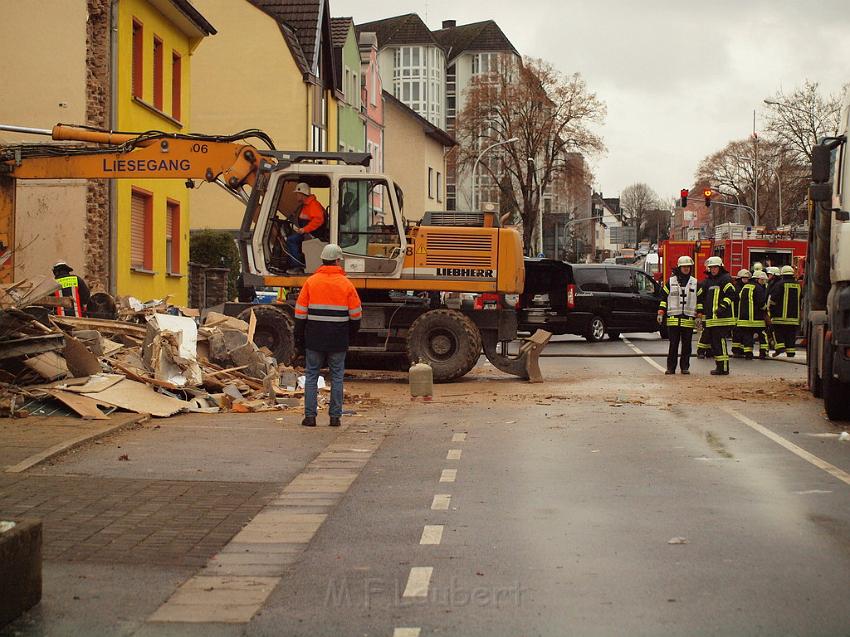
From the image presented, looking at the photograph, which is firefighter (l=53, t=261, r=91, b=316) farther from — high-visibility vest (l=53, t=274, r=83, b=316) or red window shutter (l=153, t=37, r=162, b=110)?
red window shutter (l=153, t=37, r=162, b=110)

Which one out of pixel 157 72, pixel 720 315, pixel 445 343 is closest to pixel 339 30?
pixel 157 72

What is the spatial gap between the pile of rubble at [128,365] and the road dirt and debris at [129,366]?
11 millimetres

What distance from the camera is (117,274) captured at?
26.1m

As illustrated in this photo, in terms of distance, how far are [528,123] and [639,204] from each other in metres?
105

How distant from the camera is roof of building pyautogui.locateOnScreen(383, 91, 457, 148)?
6931 cm

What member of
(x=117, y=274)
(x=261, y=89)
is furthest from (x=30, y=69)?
(x=261, y=89)

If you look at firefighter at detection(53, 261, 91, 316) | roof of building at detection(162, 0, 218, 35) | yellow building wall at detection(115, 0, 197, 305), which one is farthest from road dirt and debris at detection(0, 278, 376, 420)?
roof of building at detection(162, 0, 218, 35)

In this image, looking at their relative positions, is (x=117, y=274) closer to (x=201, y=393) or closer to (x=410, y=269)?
(x=410, y=269)

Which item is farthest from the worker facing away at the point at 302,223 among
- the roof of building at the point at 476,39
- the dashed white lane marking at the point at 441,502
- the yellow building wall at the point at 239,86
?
the roof of building at the point at 476,39

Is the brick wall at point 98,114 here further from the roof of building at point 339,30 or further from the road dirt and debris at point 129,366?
the roof of building at point 339,30

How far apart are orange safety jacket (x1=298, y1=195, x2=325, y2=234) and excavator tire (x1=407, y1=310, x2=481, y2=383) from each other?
2096 millimetres

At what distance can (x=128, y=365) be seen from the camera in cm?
1512

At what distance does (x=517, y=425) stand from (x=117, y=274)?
579 inches

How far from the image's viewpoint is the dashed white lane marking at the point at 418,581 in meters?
6.07
